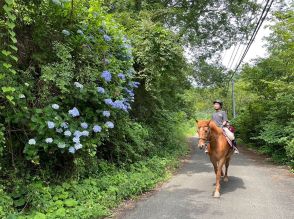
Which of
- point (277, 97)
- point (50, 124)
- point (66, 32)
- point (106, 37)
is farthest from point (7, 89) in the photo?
point (277, 97)

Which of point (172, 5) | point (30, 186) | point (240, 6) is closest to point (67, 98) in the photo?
point (30, 186)

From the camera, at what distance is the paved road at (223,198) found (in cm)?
679

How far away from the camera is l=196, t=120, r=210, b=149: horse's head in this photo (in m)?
7.83

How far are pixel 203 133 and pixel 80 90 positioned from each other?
3081mm

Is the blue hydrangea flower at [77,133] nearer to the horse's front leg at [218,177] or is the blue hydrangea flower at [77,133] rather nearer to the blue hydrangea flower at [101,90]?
the blue hydrangea flower at [101,90]

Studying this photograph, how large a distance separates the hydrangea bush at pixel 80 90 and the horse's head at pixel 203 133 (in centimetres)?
190

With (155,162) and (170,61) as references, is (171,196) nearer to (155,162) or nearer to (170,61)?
(155,162)

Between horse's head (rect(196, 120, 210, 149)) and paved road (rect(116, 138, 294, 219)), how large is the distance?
129 centimetres

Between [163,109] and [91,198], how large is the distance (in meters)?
7.99

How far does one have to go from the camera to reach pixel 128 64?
26.1 feet

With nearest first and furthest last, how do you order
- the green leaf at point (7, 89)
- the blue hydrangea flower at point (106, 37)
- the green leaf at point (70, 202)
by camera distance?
the green leaf at point (7, 89) < the green leaf at point (70, 202) < the blue hydrangea flower at point (106, 37)

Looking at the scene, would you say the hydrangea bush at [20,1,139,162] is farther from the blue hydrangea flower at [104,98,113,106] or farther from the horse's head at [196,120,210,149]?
the horse's head at [196,120,210,149]

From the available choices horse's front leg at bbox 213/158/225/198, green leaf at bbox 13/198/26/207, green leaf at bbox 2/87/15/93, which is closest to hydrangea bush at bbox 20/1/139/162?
green leaf at bbox 2/87/15/93

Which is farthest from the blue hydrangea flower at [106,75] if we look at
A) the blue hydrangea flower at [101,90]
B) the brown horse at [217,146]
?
the brown horse at [217,146]
